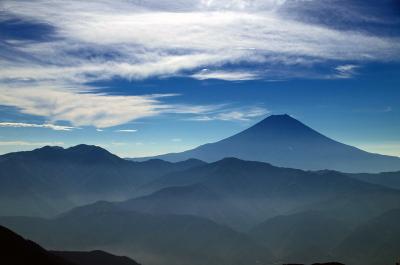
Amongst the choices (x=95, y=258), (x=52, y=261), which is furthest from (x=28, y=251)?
(x=95, y=258)

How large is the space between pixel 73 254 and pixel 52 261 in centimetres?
7485

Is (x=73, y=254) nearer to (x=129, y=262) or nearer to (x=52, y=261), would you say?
(x=129, y=262)

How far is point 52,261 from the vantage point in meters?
117

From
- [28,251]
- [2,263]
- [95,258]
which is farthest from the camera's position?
[95,258]

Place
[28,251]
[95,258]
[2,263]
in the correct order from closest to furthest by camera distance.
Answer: [2,263] < [28,251] < [95,258]

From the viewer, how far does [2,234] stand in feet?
384

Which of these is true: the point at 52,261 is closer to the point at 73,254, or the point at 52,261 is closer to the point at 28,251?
the point at 28,251

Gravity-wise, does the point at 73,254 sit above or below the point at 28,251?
below

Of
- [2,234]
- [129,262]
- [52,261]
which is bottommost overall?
[129,262]

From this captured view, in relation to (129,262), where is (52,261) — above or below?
above

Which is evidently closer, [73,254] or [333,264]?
[333,264]

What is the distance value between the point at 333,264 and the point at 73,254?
→ 115 meters

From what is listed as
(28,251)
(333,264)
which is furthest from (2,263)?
(333,264)

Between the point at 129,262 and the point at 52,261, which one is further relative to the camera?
the point at 129,262
